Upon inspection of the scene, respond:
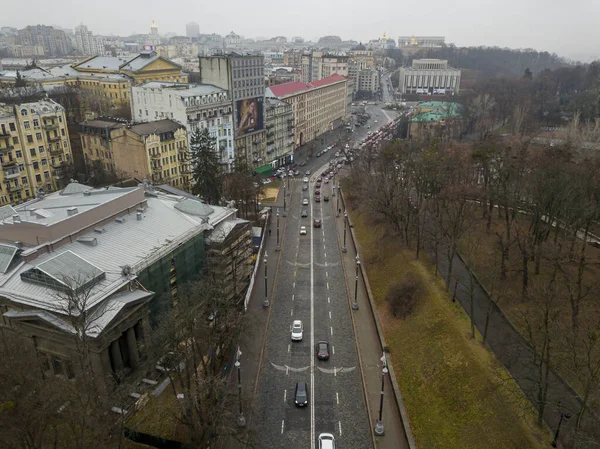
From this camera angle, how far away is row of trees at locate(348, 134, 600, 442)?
3709 centimetres

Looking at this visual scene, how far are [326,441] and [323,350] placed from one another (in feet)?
34.9

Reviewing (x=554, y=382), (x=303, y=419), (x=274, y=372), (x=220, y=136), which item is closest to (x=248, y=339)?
(x=274, y=372)

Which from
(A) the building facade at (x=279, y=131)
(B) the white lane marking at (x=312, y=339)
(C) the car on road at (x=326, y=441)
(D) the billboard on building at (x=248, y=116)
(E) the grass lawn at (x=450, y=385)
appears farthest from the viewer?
(A) the building facade at (x=279, y=131)

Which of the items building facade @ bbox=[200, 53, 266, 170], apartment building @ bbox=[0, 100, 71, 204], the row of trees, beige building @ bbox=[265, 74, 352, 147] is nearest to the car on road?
the row of trees

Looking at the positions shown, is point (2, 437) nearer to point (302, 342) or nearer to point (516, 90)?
point (302, 342)

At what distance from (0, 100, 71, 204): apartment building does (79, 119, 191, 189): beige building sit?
462 centimetres

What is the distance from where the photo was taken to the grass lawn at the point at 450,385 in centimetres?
3234

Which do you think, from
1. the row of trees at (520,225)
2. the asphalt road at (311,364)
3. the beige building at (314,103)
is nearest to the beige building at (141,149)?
the asphalt road at (311,364)

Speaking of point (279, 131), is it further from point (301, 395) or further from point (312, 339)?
point (301, 395)

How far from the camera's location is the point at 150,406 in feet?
118

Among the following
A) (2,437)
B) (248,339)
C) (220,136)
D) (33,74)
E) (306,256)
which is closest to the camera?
(2,437)

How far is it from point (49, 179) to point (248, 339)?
6101 centimetres

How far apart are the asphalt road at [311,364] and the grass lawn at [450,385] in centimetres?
437

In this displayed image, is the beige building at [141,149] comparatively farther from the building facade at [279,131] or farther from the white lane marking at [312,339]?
Answer: the white lane marking at [312,339]
